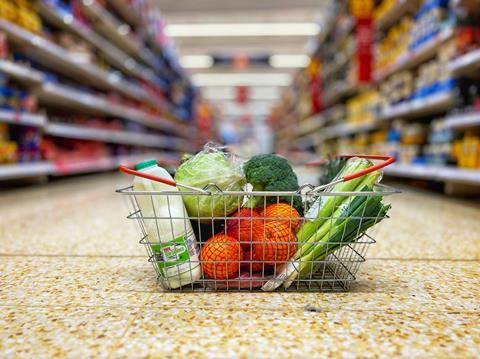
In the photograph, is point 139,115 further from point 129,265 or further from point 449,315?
point 449,315

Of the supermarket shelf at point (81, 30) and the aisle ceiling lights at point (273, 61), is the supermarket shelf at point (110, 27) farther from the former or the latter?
the aisle ceiling lights at point (273, 61)

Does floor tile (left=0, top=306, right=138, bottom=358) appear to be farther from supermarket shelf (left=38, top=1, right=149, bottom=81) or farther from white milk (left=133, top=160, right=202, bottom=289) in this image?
supermarket shelf (left=38, top=1, right=149, bottom=81)

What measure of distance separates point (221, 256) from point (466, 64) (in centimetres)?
255

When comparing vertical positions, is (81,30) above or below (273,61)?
below

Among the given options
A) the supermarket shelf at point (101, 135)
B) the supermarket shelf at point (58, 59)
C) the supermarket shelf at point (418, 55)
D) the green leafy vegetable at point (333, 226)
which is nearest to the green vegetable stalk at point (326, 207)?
the green leafy vegetable at point (333, 226)

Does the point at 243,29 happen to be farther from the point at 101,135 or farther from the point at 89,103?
the point at 89,103

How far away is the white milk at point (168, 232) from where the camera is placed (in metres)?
0.95

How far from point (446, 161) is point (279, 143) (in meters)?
15.4

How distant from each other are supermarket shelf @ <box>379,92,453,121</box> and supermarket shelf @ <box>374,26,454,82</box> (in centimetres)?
41

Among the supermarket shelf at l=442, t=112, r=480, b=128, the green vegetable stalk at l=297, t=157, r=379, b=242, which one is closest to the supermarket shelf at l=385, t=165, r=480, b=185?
the supermarket shelf at l=442, t=112, r=480, b=128

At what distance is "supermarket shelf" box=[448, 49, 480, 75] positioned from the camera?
262 cm

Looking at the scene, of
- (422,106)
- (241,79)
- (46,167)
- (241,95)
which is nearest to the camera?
(422,106)

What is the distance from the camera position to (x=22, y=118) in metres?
3.39

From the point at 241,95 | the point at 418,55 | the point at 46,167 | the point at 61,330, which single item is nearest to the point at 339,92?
the point at 418,55
